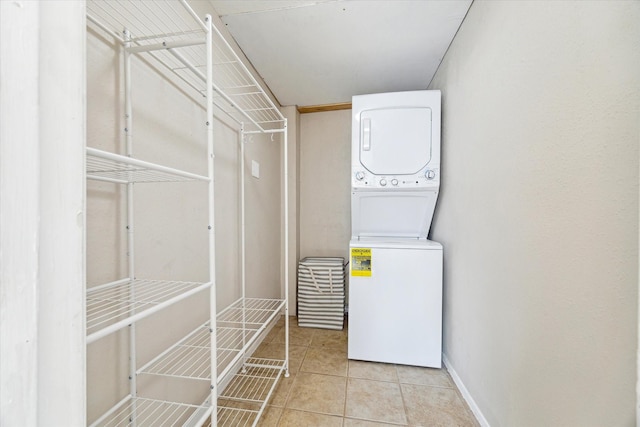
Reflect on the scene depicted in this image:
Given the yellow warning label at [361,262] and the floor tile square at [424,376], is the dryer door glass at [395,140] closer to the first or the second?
the yellow warning label at [361,262]

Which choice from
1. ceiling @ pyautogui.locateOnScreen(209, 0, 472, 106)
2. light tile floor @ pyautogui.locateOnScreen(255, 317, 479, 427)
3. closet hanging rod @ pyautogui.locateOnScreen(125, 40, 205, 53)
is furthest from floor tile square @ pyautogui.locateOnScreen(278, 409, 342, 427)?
ceiling @ pyautogui.locateOnScreen(209, 0, 472, 106)

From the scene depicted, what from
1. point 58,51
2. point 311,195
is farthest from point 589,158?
point 311,195

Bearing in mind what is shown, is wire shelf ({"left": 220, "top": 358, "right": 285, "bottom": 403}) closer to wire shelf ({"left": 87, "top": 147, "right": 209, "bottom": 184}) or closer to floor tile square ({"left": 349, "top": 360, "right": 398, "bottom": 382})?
floor tile square ({"left": 349, "top": 360, "right": 398, "bottom": 382})

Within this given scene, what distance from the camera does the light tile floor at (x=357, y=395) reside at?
4.26ft

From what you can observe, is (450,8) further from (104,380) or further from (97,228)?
(104,380)

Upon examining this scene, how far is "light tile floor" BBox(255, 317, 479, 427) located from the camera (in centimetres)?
130

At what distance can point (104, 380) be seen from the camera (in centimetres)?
78

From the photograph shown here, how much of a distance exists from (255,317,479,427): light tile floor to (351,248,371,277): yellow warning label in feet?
2.18

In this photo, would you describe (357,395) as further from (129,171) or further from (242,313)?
(129,171)

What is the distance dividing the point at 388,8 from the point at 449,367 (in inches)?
91.4

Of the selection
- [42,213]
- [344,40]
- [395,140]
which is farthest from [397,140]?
[42,213]

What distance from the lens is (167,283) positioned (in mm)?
1003

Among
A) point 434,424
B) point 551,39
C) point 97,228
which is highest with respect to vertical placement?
point 551,39

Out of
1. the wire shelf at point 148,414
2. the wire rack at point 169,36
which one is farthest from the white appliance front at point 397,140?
the wire shelf at point 148,414
